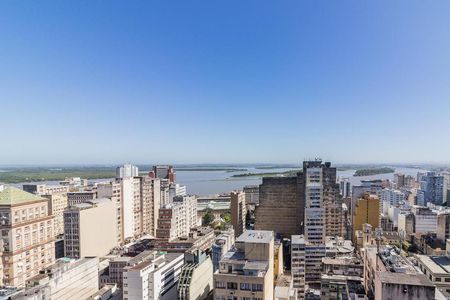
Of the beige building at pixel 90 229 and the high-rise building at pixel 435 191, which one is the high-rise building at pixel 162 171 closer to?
the beige building at pixel 90 229

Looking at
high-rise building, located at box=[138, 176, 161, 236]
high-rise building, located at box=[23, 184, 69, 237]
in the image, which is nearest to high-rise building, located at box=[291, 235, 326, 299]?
high-rise building, located at box=[138, 176, 161, 236]

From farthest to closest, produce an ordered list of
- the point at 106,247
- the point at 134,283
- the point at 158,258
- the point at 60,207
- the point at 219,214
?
1. the point at 219,214
2. the point at 60,207
3. the point at 106,247
4. the point at 158,258
5. the point at 134,283

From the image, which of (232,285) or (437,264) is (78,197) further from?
(437,264)

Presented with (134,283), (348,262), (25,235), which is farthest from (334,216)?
(25,235)

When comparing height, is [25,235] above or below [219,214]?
above

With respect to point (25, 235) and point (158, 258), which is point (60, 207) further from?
point (158, 258)

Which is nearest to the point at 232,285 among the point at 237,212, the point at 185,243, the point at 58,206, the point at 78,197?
the point at 185,243

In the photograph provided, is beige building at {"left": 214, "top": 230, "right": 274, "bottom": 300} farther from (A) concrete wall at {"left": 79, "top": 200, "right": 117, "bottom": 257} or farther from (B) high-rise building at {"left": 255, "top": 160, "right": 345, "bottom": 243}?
(A) concrete wall at {"left": 79, "top": 200, "right": 117, "bottom": 257}

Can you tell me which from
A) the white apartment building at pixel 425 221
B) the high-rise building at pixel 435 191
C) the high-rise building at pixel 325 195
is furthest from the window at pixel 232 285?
the high-rise building at pixel 435 191
